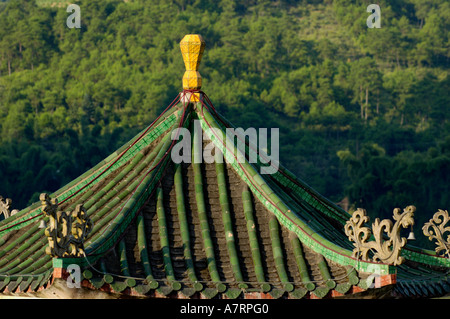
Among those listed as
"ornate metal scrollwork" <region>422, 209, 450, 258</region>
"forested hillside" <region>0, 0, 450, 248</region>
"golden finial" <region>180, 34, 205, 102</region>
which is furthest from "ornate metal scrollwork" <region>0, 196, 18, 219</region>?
"forested hillside" <region>0, 0, 450, 248</region>

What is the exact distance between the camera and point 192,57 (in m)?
7.94

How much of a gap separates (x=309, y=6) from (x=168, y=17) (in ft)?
67.5

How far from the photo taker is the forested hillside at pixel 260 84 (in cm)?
6366

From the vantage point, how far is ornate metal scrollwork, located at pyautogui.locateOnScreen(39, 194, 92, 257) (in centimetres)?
620

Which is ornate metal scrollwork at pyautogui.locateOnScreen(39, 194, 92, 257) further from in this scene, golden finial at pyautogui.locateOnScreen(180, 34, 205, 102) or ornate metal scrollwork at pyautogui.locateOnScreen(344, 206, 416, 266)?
golden finial at pyautogui.locateOnScreen(180, 34, 205, 102)

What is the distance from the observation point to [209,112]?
25.8 feet

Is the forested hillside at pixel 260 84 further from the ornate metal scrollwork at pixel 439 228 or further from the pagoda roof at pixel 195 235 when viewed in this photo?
the pagoda roof at pixel 195 235

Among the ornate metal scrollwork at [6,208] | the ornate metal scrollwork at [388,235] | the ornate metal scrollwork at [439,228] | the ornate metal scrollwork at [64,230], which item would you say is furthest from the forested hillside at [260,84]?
the ornate metal scrollwork at [64,230]

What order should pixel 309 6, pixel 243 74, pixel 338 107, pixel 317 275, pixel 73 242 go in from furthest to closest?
pixel 309 6 < pixel 243 74 < pixel 338 107 < pixel 317 275 < pixel 73 242

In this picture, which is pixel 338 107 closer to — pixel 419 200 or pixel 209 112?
pixel 419 200

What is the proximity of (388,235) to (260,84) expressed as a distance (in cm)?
9065

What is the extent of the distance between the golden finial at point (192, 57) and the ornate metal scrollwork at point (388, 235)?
2026 mm

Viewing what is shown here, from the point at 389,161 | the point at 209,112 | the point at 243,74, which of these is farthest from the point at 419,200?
the point at 209,112

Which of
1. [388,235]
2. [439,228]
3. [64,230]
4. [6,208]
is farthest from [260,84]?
[64,230]
